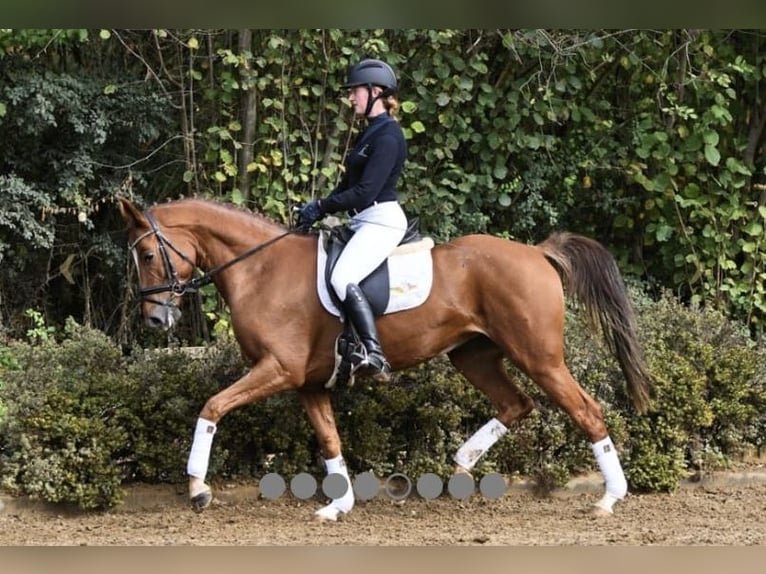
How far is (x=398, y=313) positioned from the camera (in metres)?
6.02

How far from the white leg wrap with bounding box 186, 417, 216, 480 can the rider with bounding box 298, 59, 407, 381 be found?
905mm

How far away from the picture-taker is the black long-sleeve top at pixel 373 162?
232 inches

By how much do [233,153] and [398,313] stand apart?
390 centimetres

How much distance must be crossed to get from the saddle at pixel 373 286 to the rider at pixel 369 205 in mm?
61

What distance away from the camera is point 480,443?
636cm

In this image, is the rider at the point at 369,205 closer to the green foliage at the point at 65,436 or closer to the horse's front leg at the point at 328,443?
the horse's front leg at the point at 328,443

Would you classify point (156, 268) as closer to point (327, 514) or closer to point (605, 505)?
point (327, 514)

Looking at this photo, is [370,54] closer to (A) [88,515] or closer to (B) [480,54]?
(B) [480,54]

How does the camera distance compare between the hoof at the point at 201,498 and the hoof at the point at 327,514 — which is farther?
the hoof at the point at 327,514
